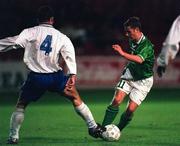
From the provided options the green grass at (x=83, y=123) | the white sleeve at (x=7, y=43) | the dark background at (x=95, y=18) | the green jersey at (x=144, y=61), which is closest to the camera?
the white sleeve at (x=7, y=43)

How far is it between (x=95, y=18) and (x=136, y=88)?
1836 centimetres

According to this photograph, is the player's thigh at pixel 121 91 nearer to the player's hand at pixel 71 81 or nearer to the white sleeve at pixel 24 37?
the player's hand at pixel 71 81

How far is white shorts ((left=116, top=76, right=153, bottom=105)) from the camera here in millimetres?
11227

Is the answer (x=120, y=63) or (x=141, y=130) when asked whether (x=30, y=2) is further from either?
(x=141, y=130)

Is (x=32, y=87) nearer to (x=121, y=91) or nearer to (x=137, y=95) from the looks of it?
(x=121, y=91)

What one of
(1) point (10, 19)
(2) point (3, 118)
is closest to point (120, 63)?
(1) point (10, 19)

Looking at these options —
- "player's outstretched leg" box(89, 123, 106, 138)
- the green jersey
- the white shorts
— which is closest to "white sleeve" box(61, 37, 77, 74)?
"player's outstretched leg" box(89, 123, 106, 138)

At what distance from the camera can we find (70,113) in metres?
16.8

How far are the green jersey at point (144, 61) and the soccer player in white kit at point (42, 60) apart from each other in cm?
116

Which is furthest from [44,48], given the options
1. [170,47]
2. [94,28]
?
[94,28]

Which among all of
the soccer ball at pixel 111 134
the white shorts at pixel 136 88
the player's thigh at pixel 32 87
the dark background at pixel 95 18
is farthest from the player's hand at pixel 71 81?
the dark background at pixel 95 18

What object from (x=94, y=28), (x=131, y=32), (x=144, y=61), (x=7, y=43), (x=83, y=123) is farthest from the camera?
(x=94, y=28)

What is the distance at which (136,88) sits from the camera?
11.3 meters

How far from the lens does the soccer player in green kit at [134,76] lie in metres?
11.0
